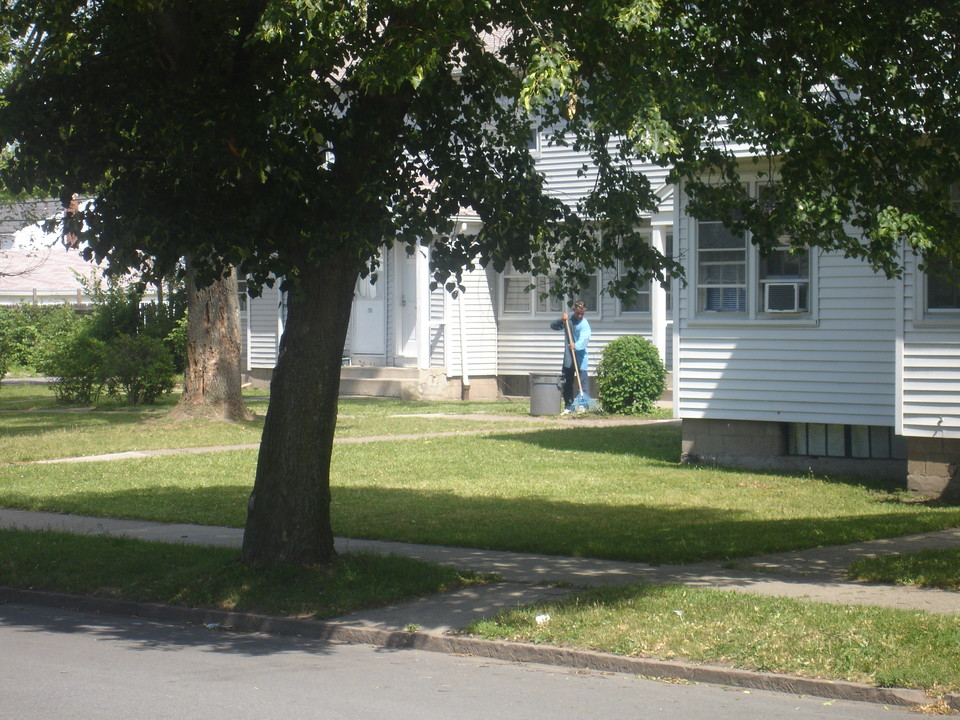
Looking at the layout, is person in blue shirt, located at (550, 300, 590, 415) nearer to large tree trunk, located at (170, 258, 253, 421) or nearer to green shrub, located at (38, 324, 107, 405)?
large tree trunk, located at (170, 258, 253, 421)

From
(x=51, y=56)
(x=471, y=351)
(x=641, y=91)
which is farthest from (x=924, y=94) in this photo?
(x=471, y=351)

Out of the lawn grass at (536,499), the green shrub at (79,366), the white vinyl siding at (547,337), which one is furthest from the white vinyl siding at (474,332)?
the lawn grass at (536,499)

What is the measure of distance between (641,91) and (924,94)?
2789 mm

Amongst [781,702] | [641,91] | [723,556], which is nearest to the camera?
[781,702]

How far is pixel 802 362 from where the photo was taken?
51.8 ft

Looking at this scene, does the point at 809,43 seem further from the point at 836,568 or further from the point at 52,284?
the point at 52,284

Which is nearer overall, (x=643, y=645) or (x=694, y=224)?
(x=643, y=645)

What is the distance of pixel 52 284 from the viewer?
182ft

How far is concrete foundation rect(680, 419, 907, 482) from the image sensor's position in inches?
619

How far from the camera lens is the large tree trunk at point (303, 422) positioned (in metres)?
8.97

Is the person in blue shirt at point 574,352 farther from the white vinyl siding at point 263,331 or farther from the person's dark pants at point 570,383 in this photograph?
the white vinyl siding at point 263,331

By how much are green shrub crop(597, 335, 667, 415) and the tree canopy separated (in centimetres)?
1303

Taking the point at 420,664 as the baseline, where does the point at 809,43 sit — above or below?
above

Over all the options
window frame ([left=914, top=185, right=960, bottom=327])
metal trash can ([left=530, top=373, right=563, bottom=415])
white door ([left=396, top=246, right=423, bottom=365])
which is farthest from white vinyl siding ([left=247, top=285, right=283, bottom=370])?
window frame ([left=914, top=185, right=960, bottom=327])
